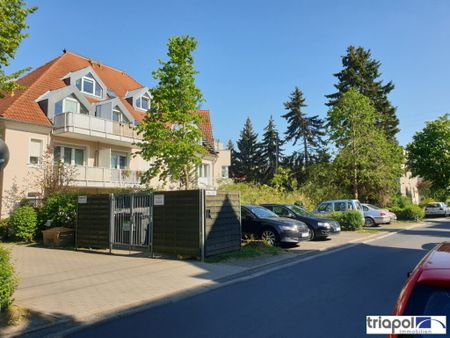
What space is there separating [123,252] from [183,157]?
6.27 metres

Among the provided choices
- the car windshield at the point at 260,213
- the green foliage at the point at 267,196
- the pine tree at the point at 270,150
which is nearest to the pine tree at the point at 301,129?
the pine tree at the point at 270,150

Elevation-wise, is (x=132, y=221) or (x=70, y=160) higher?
(x=70, y=160)

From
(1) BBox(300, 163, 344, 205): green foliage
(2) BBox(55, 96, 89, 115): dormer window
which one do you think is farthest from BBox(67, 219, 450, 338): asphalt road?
(1) BBox(300, 163, 344, 205): green foliage

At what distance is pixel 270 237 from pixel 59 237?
8.14 m

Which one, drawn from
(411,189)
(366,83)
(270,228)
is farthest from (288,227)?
(411,189)

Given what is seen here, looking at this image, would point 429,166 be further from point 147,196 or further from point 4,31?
point 4,31

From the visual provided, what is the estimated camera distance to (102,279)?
9.28 m

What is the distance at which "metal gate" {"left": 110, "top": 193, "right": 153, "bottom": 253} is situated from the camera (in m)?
12.8

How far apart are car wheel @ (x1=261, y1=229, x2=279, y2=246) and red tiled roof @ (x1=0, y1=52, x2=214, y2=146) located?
7633 millimetres

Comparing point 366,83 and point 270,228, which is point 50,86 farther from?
point 366,83

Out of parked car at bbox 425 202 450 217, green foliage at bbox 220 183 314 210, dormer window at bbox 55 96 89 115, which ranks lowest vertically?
parked car at bbox 425 202 450 217

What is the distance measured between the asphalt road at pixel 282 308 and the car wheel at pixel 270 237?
415cm

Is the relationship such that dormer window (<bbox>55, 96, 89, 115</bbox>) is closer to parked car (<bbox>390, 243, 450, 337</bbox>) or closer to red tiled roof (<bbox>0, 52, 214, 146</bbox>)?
red tiled roof (<bbox>0, 52, 214, 146</bbox>)

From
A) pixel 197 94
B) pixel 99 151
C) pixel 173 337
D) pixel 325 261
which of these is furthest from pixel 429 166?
pixel 173 337
